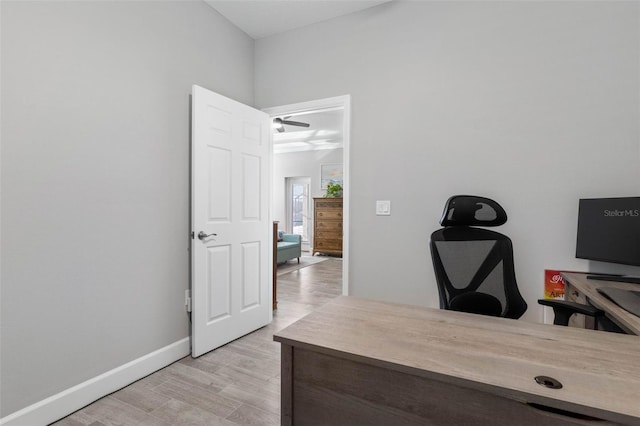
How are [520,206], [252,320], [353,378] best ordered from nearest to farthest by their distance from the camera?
[353,378], [520,206], [252,320]

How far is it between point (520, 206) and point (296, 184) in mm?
6848

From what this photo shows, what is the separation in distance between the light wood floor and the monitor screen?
2089mm

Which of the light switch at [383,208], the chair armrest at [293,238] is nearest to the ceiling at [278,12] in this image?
the light switch at [383,208]

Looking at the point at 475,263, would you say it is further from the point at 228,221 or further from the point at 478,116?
the point at 228,221

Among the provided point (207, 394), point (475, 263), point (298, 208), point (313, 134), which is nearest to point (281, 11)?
point (475, 263)

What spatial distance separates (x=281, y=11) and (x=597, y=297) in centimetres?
292

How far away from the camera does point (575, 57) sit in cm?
206

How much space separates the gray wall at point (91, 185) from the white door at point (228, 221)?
147 millimetres

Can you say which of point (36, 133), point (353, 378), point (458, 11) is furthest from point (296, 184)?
point (353, 378)

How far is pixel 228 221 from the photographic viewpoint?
2.68m

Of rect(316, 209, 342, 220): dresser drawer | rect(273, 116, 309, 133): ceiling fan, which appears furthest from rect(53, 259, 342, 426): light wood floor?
rect(316, 209, 342, 220): dresser drawer

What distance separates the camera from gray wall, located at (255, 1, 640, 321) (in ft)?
6.59

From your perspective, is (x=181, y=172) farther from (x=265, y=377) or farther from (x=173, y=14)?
(x=265, y=377)

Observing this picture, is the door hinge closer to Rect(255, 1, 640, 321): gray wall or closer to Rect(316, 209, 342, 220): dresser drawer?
Rect(255, 1, 640, 321): gray wall
